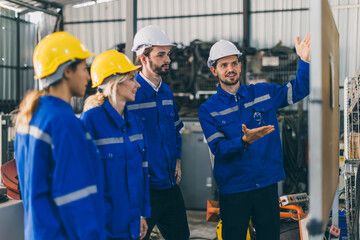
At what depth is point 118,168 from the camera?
7.01 feet

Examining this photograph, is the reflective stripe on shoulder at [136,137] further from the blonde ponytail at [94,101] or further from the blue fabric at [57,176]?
the blue fabric at [57,176]

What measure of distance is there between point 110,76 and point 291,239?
2.76 metres

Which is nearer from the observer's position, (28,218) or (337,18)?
(28,218)

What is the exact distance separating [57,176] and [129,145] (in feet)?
2.21

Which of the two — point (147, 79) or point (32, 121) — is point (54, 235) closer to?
point (32, 121)

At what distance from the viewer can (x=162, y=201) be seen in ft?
9.02

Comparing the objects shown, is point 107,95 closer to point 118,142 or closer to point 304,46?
point 118,142

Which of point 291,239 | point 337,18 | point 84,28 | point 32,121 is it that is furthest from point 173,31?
point 32,121

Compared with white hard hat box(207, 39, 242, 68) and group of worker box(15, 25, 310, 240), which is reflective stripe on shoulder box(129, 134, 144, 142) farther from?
white hard hat box(207, 39, 242, 68)

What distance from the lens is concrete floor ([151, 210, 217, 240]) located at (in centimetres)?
506

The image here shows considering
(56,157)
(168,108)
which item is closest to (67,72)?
(56,157)

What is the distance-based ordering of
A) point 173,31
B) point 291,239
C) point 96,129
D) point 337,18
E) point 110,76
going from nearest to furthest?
1. point 96,129
2. point 110,76
3. point 291,239
4. point 337,18
5. point 173,31

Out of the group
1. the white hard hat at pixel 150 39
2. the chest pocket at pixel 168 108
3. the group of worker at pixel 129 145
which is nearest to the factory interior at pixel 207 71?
the group of worker at pixel 129 145

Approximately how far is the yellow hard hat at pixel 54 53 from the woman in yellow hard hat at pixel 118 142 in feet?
1.64
